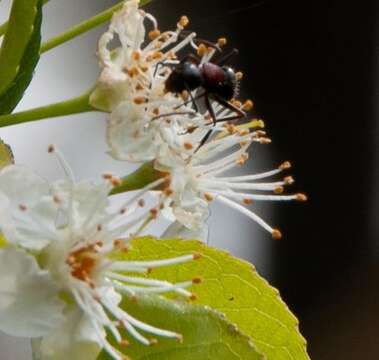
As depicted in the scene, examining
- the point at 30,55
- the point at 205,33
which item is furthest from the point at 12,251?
the point at 205,33

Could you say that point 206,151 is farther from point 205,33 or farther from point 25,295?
point 205,33

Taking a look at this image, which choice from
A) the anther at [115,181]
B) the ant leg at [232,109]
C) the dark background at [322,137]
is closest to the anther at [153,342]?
the anther at [115,181]

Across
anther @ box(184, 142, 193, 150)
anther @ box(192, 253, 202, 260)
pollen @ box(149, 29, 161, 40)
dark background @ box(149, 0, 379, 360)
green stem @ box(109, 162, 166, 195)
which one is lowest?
dark background @ box(149, 0, 379, 360)

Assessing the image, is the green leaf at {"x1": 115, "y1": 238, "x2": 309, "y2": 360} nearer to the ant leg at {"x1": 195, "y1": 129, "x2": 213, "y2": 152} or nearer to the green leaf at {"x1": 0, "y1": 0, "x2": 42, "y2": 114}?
the ant leg at {"x1": 195, "y1": 129, "x2": 213, "y2": 152}

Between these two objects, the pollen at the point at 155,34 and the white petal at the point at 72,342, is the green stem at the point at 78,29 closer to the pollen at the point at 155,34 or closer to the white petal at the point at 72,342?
the pollen at the point at 155,34

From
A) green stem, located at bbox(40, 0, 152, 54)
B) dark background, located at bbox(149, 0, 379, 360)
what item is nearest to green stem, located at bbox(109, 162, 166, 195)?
green stem, located at bbox(40, 0, 152, 54)

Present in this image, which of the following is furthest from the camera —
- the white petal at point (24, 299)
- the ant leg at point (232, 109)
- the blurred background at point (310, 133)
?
the blurred background at point (310, 133)

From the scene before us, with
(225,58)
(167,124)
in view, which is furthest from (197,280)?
(225,58)

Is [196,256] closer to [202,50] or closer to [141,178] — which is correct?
[141,178]
